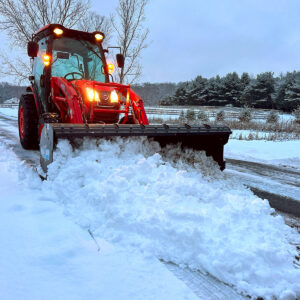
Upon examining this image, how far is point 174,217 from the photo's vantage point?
2543 mm

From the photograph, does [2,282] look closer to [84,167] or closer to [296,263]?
[84,167]

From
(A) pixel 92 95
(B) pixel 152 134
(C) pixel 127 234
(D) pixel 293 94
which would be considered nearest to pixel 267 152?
(B) pixel 152 134

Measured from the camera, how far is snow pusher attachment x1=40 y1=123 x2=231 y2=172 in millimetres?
3680

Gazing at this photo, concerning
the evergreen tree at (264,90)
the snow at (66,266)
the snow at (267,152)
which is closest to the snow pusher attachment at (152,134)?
the snow at (66,266)

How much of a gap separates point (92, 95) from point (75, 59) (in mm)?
1439

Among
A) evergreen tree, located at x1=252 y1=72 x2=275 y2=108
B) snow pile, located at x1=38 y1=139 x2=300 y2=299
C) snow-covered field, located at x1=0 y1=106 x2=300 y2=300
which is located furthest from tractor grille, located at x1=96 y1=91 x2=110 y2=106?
evergreen tree, located at x1=252 y1=72 x2=275 y2=108

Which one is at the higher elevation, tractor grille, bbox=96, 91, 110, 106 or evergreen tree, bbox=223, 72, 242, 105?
evergreen tree, bbox=223, 72, 242, 105

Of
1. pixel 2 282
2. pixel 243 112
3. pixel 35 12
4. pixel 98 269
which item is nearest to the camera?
pixel 2 282

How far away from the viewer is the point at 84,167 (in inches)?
133

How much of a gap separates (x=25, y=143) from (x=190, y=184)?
4.43 m

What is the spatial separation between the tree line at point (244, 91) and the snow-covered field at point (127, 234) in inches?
1410

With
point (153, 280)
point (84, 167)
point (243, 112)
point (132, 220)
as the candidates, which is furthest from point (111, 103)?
point (243, 112)

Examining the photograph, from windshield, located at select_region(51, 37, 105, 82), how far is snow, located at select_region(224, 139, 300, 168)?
143 inches

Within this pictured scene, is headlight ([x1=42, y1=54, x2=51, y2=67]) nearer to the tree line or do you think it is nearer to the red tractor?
the red tractor
